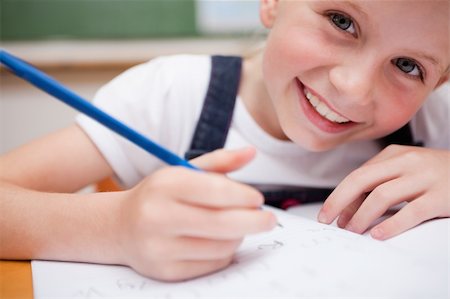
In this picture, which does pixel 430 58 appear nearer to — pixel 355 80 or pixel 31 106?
pixel 355 80

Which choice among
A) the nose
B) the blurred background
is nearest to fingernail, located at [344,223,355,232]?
the nose

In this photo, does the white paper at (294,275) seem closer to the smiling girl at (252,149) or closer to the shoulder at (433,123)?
the smiling girl at (252,149)

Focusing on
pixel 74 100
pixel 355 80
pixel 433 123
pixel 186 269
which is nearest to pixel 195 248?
pixel 186 269

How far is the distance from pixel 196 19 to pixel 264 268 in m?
1.17

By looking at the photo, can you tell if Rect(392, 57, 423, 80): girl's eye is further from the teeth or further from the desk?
the desk

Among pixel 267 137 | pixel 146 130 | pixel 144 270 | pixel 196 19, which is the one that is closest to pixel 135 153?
pixel 146 130

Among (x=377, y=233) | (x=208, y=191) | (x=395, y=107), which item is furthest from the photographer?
(x=395, y=107)

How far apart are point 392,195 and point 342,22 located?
198mm

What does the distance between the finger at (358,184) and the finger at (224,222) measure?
158mm

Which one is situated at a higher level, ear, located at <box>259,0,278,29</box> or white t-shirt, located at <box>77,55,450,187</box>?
ear, located at <box>259,0,278,29</box>

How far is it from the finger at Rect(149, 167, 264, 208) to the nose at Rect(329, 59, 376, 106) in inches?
9.1

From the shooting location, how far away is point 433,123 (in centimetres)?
74

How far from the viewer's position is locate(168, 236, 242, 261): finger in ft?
1.14

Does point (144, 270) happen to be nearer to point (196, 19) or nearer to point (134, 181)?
point (134, 181)
